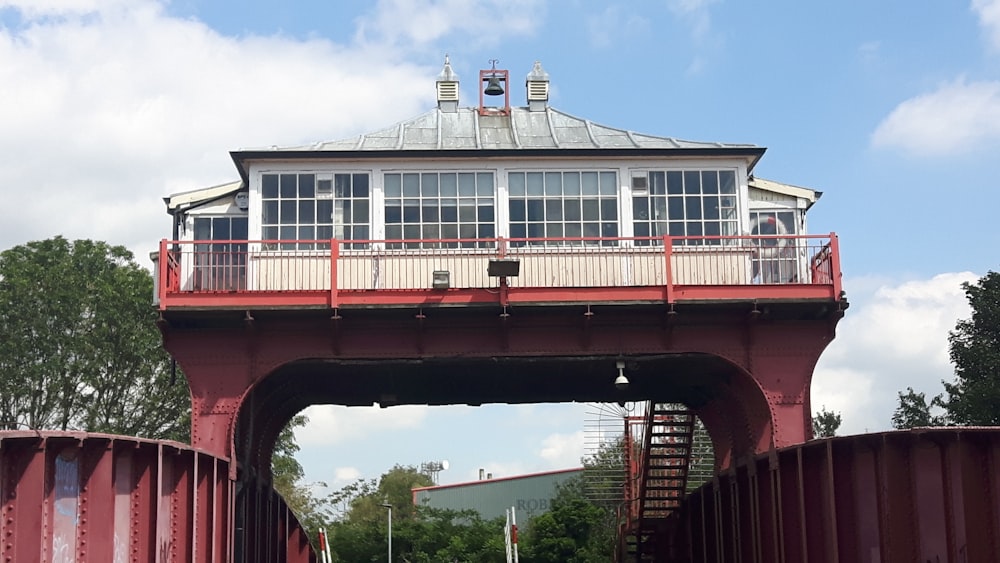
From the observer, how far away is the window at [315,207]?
91.5ft

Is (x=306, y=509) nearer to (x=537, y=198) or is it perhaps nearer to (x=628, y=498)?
(x=628, y=498)

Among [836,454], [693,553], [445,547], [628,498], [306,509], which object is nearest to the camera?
[836,454]

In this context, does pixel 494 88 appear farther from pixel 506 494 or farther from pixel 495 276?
pixel 506 494

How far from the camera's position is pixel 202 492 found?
76.5 feet

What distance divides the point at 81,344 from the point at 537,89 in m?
33.8

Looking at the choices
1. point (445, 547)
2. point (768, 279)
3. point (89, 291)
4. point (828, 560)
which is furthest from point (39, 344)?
point (828, 560)

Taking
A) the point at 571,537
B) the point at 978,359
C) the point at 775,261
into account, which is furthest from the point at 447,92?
the point at 571,537

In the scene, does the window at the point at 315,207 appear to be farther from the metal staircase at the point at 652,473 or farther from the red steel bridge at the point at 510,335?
the metal staircase at the point at 652,473

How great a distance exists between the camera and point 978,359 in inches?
1986

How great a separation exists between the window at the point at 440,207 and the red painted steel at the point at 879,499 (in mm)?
7614

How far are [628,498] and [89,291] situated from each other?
1211 inches

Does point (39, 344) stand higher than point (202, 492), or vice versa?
point (39, 344)

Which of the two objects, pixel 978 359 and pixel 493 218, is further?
pixel 978 359

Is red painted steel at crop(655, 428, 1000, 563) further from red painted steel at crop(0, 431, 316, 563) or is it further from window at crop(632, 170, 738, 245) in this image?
red painted steel at crop(0, 431, 316, 563)
